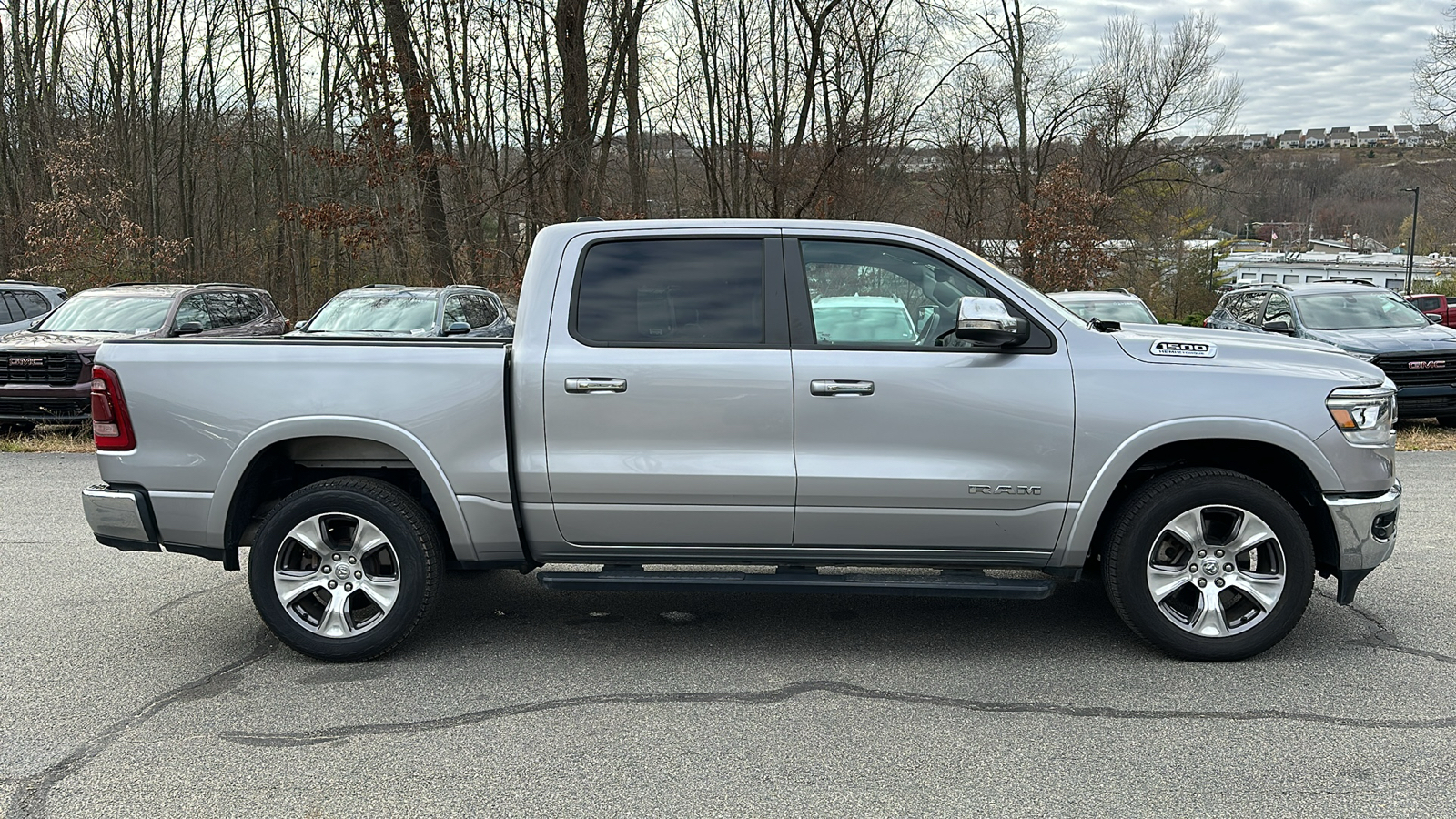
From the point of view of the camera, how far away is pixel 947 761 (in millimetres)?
3643

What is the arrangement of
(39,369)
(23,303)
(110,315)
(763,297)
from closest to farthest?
(763,297)
(39,369)
(110,315)
(23,303)

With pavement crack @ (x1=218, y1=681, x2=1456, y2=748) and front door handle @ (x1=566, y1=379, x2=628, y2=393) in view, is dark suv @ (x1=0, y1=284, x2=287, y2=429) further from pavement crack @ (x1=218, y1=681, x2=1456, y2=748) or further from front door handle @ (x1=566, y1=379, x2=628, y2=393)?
pavement crack @ (x1=218, y1=681, x2=1456, y2=748)

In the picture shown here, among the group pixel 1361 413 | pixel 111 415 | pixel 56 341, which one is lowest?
pixel 56 341

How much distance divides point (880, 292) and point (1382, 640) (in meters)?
2.82

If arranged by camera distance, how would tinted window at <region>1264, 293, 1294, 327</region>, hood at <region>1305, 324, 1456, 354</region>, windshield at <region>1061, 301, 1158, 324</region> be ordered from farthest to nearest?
tinted window at <region>1264, 293, 1294, 327</region> < windshield at <region>1061, 301, 1158, 324</region> < hood at <region>1305, 324, 1456, 354</region>

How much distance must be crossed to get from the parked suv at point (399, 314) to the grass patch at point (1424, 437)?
1030 cm

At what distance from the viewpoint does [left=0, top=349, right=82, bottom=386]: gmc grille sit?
38.7 feet

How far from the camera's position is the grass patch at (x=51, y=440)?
11398 millimetres

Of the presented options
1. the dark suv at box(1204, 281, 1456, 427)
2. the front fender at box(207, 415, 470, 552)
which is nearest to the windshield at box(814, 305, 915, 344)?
the front fender at box(207, 415, 470, 552)

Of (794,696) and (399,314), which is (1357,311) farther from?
(794,696)

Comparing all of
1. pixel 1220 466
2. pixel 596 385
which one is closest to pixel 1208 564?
pixel 1220 466

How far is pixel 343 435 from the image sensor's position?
4566 mm

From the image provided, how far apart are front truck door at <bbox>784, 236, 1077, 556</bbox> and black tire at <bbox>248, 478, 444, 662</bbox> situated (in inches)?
67.0

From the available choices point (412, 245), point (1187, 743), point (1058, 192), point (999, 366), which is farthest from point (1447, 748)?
point (1058, 192)
